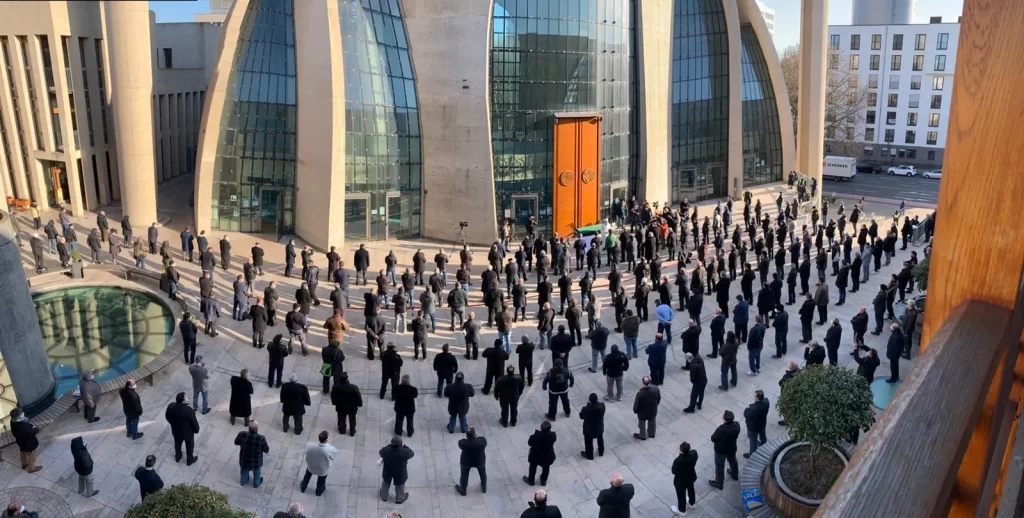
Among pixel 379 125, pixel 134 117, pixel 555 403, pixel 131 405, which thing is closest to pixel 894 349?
pixel 555 403

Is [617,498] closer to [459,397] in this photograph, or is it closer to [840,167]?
[459,397]

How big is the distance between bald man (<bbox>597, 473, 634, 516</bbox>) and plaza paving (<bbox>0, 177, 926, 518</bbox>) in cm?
199

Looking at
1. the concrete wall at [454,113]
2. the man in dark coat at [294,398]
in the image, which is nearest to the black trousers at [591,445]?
the man in dark coat at [294,398]

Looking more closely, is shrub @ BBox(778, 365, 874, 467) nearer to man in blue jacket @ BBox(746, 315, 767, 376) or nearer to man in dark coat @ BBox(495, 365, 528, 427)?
man in dark coat @ BBox(495, 365, 528, 427)

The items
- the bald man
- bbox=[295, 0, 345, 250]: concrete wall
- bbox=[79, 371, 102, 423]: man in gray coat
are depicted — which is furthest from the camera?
bbox=[295, 0, 345, 250]: concrete wall

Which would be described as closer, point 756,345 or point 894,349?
point 894,349

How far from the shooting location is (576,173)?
3144 cm

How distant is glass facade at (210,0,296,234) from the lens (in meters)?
28.0

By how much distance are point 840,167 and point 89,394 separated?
179 feet

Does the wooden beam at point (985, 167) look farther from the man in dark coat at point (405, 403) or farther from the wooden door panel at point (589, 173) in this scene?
the wooden door panel at point (589, 173)

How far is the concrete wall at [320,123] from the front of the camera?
26.7m

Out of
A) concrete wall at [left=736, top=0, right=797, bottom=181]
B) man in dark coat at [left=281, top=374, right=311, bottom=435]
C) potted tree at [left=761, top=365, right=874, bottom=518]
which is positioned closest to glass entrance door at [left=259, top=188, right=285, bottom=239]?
man in dark coat at [left=281, top=374, right=311, bottom=435]

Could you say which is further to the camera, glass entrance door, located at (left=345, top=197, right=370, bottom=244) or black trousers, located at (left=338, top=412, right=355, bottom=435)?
glass entrance door, located at (left=345, top=197, right=370, bottom=244)

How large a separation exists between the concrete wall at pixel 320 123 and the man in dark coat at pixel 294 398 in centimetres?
1407
